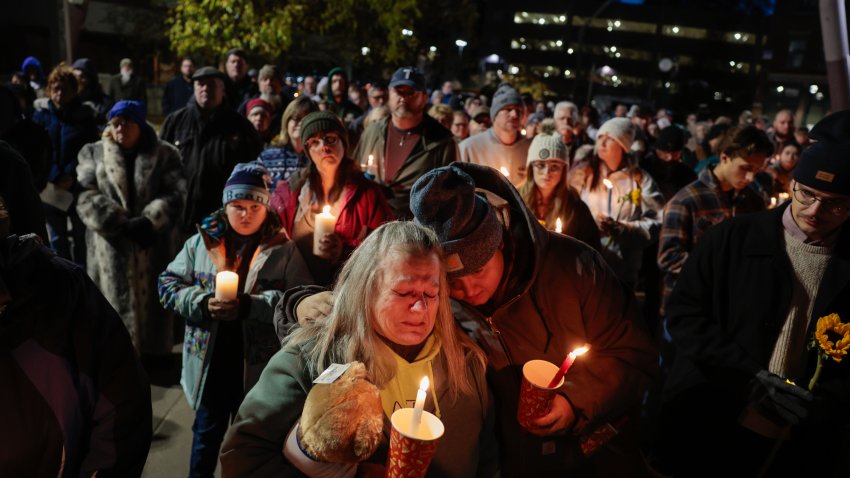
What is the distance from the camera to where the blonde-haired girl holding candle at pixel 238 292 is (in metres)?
3.53

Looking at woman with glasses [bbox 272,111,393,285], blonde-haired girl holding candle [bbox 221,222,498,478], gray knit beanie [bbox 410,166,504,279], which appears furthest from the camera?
woman with glasses [bbox 272,111,393,285]

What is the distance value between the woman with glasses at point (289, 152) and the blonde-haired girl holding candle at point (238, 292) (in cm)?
190

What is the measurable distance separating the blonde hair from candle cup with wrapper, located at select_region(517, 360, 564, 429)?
0.63ft

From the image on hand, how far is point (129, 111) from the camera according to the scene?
4.81 meters

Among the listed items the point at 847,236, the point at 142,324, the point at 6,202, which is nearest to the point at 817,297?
the point at 847,236

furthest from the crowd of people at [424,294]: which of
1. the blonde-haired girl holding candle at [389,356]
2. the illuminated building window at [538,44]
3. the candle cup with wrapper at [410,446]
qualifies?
the illuminated building window at [538,44]

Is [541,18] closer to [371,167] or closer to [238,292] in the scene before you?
[371,167]

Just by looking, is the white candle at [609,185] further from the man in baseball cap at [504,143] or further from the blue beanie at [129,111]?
the blue beanie at [129,111]

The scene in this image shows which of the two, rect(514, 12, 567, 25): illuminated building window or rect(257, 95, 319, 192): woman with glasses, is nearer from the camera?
Answer: rect(257, 95, 319, 192): woman with glasses

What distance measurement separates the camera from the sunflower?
2707mm

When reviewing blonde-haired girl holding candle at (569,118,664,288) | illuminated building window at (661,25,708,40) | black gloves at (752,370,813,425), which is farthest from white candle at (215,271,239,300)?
illuminated building window at (661,25,708,40)

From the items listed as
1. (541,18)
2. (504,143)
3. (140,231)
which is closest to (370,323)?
(140,231)

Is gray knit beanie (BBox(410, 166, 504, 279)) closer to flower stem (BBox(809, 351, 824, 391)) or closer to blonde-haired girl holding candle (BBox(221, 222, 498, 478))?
blonde-haired girl holding candle (BBox(221, 222, 498, 478))

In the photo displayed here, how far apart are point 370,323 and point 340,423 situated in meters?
0.47
